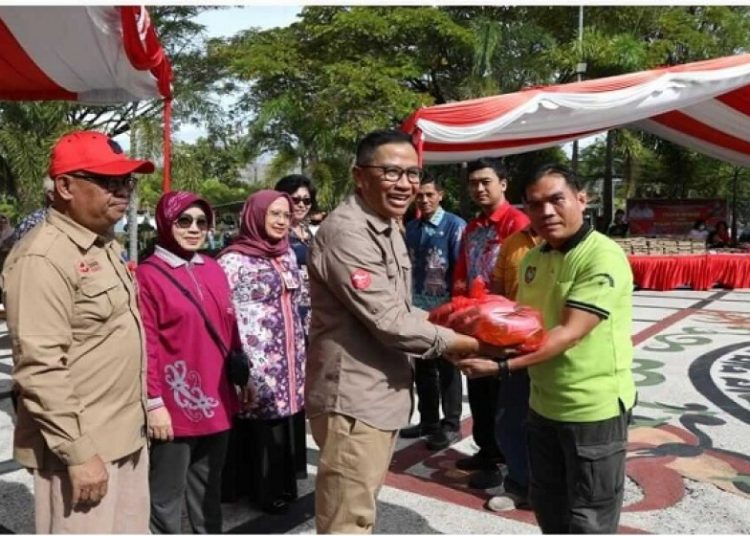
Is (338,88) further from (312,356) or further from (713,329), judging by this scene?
(312,356)

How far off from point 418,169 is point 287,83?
1595 cm

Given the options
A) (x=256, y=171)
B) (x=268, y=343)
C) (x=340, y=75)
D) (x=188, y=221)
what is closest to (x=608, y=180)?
(x=340, y=75)

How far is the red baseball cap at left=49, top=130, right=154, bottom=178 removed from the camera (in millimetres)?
1655

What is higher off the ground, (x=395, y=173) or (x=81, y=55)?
(x=81, y=55)

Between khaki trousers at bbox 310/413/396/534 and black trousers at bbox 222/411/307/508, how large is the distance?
3.20 feet

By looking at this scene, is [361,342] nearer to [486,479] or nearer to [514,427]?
[514,427]

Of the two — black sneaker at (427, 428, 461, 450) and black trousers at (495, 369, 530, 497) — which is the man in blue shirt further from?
black trousers at (495, 369, 530, 497)

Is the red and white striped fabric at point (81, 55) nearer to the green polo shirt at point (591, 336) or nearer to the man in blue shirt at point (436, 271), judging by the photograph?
the man in blue shirt at point (436, 271)

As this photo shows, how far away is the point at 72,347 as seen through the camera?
1630 mm

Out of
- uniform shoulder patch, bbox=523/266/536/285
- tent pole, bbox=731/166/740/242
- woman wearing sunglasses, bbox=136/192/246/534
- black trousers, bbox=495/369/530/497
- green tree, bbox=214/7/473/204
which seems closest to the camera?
uniform shoulder patch, bbox=523/266/536/285

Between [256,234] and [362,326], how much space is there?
1.03 metres

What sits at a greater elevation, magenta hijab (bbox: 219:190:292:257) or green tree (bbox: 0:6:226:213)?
green tree (bbox: 0:6:226:213)

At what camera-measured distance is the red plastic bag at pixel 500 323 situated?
→ 6.14 feet

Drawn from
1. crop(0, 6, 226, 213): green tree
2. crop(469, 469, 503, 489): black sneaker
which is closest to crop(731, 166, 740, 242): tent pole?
crop(0, 6, 226, 213): green tree
